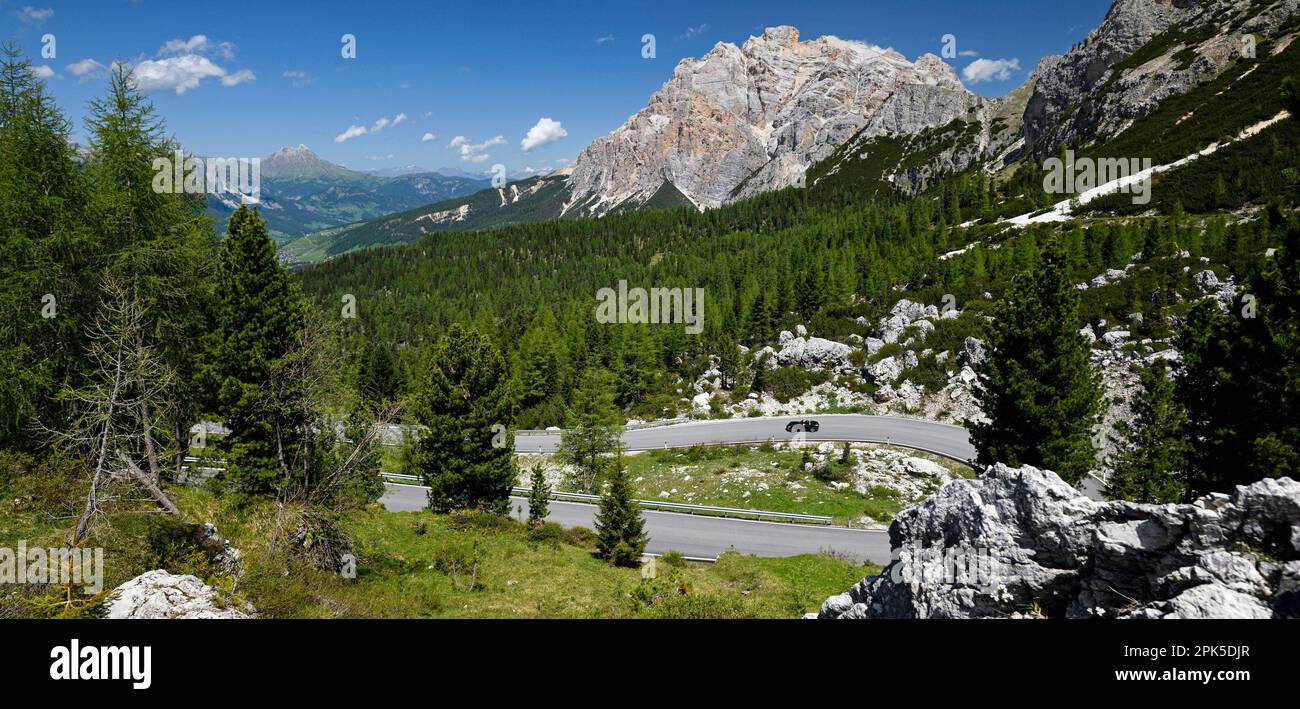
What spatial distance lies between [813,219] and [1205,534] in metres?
176

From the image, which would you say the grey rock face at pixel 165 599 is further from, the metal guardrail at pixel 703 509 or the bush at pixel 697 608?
the metal guardrail at pixel 703 509

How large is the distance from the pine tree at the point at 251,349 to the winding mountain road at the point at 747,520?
461 inches

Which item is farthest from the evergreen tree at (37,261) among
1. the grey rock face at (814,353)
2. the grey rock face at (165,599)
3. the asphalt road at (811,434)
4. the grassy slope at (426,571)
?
the grey rock face at (814,353)

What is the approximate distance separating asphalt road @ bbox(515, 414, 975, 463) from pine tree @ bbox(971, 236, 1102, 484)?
16485mm

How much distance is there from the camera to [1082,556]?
317 inches

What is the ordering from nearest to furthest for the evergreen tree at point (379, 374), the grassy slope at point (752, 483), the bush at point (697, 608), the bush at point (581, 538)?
the bush at point (697, 608), the bush at point (581, 538), the grassy slope at point (752, 483), the evergreen tree at point (379, 374)

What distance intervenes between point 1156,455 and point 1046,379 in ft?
25.2

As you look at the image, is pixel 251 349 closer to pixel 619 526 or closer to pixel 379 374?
pixel 619 526

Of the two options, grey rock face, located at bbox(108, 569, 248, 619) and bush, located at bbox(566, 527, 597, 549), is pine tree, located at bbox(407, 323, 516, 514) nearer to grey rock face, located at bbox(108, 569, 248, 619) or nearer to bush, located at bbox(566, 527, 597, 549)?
bush, located at bbox(566, 527, 597, 549)

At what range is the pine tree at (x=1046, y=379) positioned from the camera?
19109 millimetres

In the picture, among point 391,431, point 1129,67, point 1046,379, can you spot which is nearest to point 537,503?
point 391,431

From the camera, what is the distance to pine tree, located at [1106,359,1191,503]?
68.9ft
